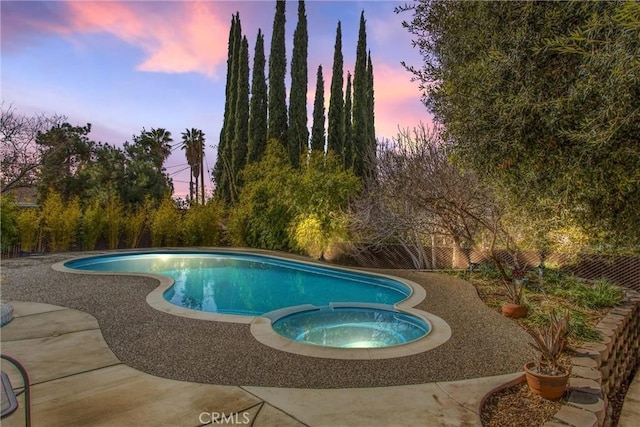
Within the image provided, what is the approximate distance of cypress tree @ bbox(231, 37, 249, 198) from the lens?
2342 centimetres

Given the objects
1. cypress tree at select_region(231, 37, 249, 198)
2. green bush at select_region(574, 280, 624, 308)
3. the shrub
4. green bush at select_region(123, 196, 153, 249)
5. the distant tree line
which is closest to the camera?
green bush at select_region(574, 280, 624, 308)

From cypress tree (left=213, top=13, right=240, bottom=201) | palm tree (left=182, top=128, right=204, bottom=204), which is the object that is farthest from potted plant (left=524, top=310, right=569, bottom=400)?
palm tree (left=182, top=128, right=204, bottom=204)

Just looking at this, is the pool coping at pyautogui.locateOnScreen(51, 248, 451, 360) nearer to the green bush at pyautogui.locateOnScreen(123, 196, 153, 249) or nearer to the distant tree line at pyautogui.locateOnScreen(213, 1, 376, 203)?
the green bush at pyautogui.locateOnScreen(123, 196, 153, 249)

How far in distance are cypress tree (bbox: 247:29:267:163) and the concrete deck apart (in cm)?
1938

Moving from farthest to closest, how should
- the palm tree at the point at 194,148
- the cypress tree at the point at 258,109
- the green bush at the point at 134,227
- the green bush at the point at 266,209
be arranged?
the palm tree at the point at 194,148 < the cypress tree at the point at 258,109 < the green bush at the point at 134,227 < the green bush at the point at 266,209

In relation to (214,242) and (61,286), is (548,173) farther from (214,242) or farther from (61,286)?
(214,242)

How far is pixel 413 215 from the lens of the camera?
10789mm

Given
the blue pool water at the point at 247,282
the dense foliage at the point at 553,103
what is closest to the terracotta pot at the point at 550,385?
the dense foliage at the point at 553,103

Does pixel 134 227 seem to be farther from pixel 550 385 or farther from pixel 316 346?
pixel 550 385

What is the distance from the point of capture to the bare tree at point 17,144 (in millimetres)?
13516

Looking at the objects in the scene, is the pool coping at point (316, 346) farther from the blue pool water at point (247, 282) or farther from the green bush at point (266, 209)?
the green bush at point (266, 209)

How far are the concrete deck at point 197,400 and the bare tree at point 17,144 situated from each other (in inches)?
513

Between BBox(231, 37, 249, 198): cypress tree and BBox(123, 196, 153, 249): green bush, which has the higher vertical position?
BBox(231, 37, 249, 198): cypress tree

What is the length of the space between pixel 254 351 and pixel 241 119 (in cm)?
2134
